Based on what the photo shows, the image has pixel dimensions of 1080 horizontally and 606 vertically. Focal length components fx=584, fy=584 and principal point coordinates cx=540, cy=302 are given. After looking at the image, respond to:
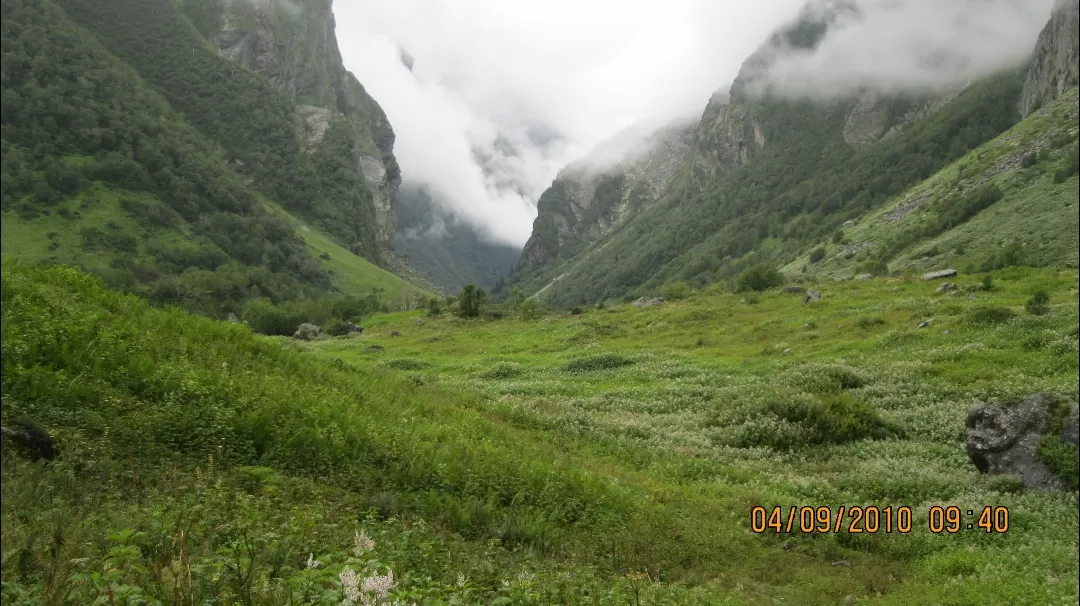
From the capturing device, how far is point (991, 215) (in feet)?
→ 308

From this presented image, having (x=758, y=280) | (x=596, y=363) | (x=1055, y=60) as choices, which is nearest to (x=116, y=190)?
(x=758, y=280)

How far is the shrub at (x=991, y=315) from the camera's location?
2869 centimetres

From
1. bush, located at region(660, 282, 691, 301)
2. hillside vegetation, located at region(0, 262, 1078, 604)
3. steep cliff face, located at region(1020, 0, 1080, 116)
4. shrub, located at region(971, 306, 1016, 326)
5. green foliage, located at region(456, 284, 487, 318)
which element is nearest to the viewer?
hillside vegetation, located at region(0, 262, 1078, 604)

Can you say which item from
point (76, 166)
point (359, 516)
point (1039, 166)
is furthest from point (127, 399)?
point (76, 166)

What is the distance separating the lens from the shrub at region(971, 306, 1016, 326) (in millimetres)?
28688

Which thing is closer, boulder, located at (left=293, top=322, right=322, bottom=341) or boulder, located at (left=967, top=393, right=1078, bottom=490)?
boulder, located at (left=967, top=393, right=1078, bottom=490)

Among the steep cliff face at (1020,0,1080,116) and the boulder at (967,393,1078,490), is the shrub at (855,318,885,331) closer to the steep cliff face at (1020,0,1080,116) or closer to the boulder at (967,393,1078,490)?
the boulder at (967,393,1078,490)

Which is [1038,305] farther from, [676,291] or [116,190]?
[116,190]

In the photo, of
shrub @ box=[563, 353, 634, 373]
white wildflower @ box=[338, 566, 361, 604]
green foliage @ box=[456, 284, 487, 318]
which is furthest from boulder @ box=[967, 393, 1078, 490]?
green foliage @ box=[456, 284, 487, 318]

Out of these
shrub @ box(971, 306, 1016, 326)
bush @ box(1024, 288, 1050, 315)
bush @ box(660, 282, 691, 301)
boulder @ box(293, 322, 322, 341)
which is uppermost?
bush @ box(660, 282, 691, 301)

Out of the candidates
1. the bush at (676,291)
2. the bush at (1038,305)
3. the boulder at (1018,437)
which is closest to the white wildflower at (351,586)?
the boulder at (1018,437)

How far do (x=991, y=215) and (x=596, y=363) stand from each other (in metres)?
92.0
